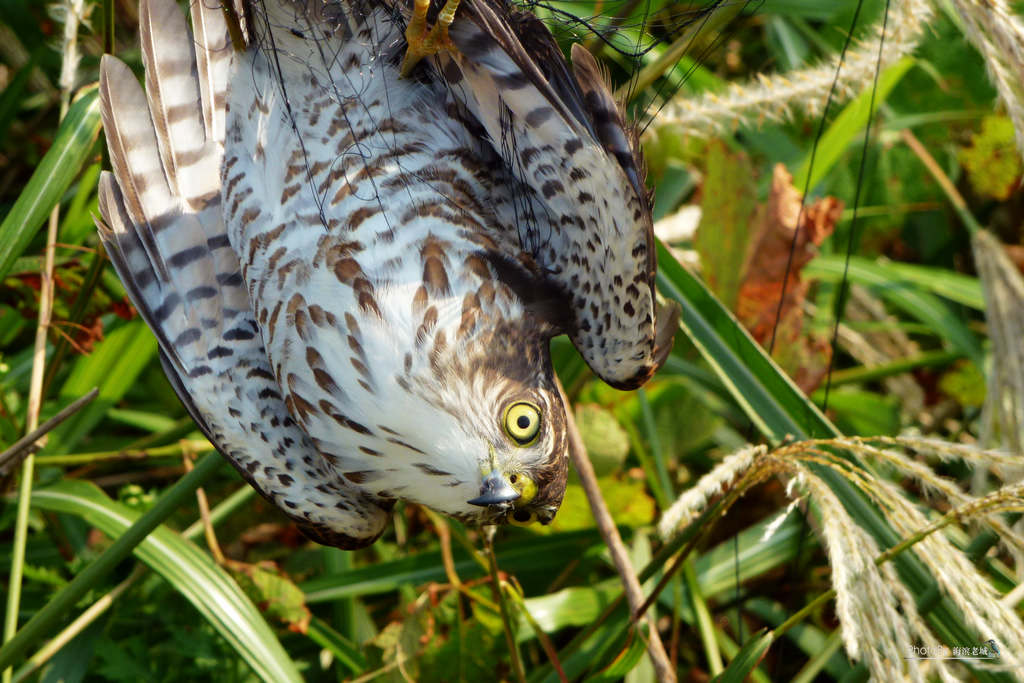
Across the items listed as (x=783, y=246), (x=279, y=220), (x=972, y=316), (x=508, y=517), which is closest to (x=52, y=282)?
(x=279, y=220)

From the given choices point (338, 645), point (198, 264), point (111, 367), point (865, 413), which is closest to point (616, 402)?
point (865, 413)

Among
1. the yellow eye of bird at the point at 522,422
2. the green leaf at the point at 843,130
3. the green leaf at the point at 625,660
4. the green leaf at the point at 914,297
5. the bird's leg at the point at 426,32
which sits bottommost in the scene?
the green leaf at the point at 625,660

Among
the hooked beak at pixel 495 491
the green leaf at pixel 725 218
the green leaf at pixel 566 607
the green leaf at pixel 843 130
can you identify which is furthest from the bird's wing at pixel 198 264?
the green leaf at pixel 843 130

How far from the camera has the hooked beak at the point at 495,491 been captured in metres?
1.14

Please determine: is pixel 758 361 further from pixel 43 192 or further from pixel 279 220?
pixel 43 192

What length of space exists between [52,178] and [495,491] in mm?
877

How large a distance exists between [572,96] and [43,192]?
85cm

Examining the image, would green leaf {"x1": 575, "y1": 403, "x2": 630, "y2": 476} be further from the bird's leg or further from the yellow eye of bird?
the bird's leg

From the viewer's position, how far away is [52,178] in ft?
4.72

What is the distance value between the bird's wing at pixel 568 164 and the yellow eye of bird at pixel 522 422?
0.47 ft

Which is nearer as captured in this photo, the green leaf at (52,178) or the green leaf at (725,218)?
the green leaf at (52,178)

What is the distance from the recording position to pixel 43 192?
142 cm

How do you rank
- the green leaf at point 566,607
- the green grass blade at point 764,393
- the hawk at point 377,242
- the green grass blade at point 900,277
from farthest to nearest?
the green grass blade at point 900,277 → the green leaf at point 566,607 → the green grass blade at point 764,393 → the hawk at point 377,242

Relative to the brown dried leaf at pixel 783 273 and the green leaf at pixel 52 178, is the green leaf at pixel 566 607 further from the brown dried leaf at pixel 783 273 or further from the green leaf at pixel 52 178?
the green leaf at pixel 52 178
